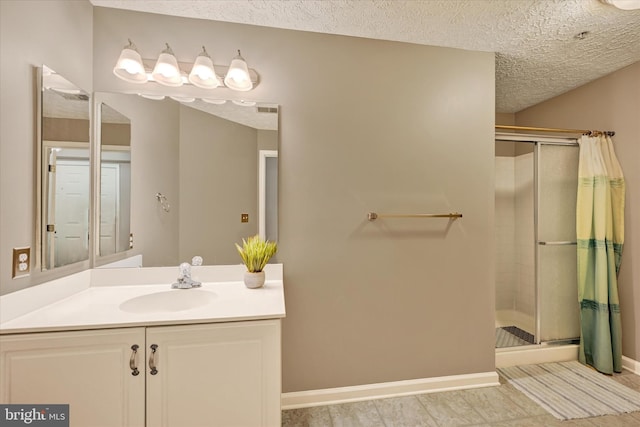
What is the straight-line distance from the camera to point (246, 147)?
1.83 metres

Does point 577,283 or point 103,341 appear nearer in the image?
point 103,341

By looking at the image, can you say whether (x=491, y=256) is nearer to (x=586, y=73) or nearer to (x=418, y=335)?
(x=418, y=335)

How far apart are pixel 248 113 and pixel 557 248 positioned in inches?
107

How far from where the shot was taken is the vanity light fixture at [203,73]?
1649 millimetres

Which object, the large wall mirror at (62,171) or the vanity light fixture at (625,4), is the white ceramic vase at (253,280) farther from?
the vanity light fixture at (625,4)

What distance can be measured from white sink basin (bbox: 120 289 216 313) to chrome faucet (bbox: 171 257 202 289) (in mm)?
24

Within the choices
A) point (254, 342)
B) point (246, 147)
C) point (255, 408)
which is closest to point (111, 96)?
point (246, 147)

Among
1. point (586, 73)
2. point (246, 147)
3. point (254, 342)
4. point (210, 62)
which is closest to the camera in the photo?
point (254, 342)

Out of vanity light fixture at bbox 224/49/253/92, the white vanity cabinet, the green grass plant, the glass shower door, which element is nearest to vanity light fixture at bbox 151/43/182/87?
vanity light fixture at bbox 224/49/253/92

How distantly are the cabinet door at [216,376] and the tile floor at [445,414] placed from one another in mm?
595

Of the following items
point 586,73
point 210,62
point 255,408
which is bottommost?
point 255,408

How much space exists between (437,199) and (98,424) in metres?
2.15

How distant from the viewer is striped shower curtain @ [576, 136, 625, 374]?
222 centimetres

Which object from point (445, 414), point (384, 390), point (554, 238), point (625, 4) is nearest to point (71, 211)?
point (384, 390)
